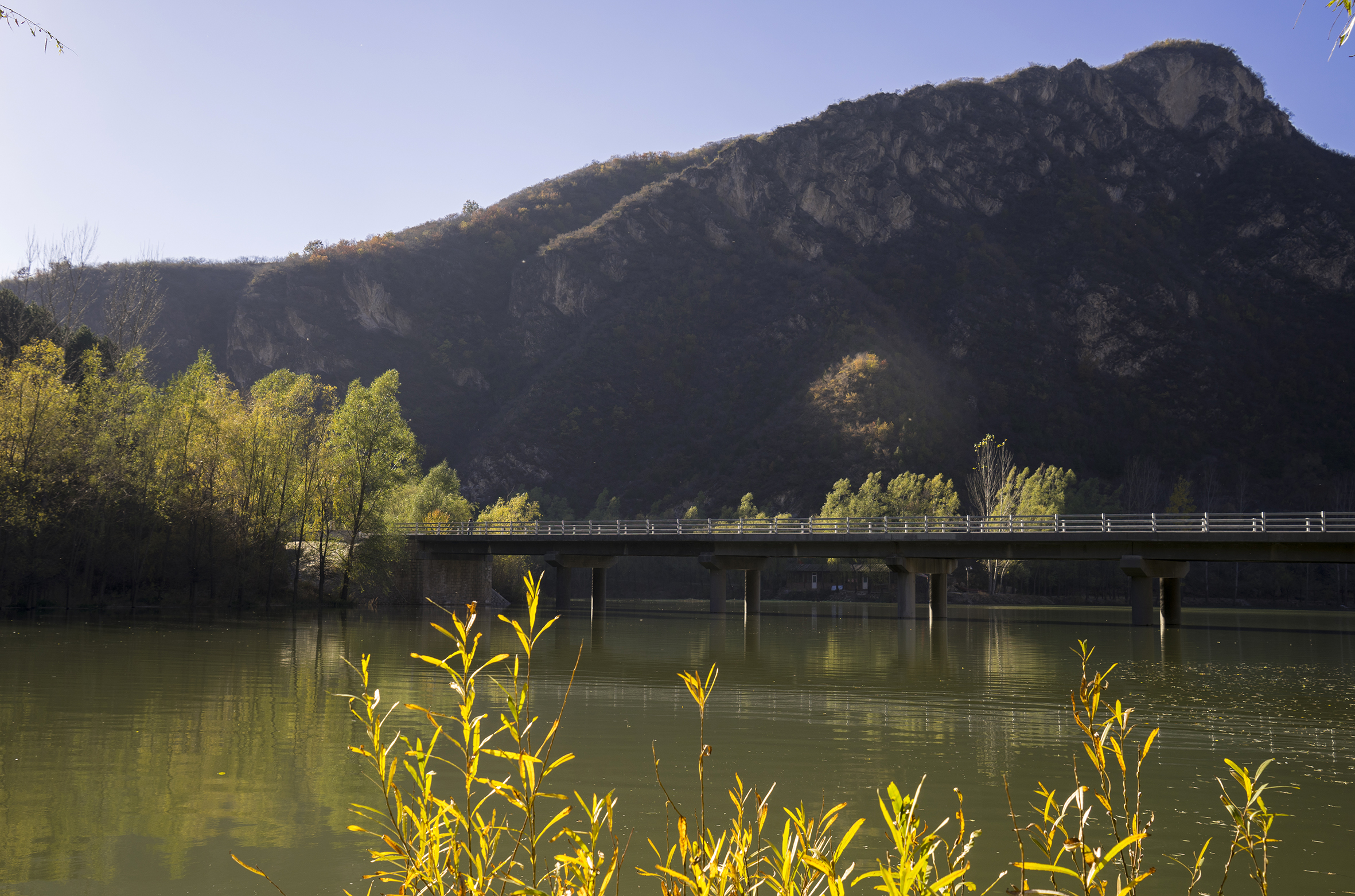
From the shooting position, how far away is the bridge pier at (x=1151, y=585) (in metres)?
47.0

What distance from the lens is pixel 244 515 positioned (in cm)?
5050

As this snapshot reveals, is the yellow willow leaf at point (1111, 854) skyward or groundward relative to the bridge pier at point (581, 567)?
skyward

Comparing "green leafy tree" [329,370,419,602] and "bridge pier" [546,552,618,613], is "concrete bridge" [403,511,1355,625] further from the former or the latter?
"green leafy tree" [329,370,419,602]

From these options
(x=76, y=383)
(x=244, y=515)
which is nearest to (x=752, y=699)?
(x=244, y=515)

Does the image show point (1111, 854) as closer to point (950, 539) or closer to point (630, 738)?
point (630, 738)

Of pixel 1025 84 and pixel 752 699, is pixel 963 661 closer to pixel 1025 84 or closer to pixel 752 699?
pixel 752 699

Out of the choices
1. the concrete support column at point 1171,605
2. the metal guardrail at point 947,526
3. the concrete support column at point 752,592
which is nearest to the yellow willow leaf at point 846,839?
the metal guardrail at point 947,526

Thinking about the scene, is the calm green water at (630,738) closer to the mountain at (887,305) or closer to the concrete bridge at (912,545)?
the concrete bridge at (912,545)

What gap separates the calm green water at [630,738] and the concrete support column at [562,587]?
32895mm

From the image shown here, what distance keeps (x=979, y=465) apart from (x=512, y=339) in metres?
91.0

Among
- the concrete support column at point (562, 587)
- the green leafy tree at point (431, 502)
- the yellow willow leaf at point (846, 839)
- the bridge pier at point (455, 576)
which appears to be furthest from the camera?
the green leafy tree at point (431, 502)

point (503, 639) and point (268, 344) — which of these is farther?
point (268, 344)

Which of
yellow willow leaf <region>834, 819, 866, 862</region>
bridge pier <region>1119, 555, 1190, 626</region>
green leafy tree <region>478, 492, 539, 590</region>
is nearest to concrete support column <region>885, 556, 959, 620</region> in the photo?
bridge pier <region>1119, 555, 1190, 626</region>

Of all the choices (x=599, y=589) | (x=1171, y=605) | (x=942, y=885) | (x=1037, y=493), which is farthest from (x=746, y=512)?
(x=942, y=885)
